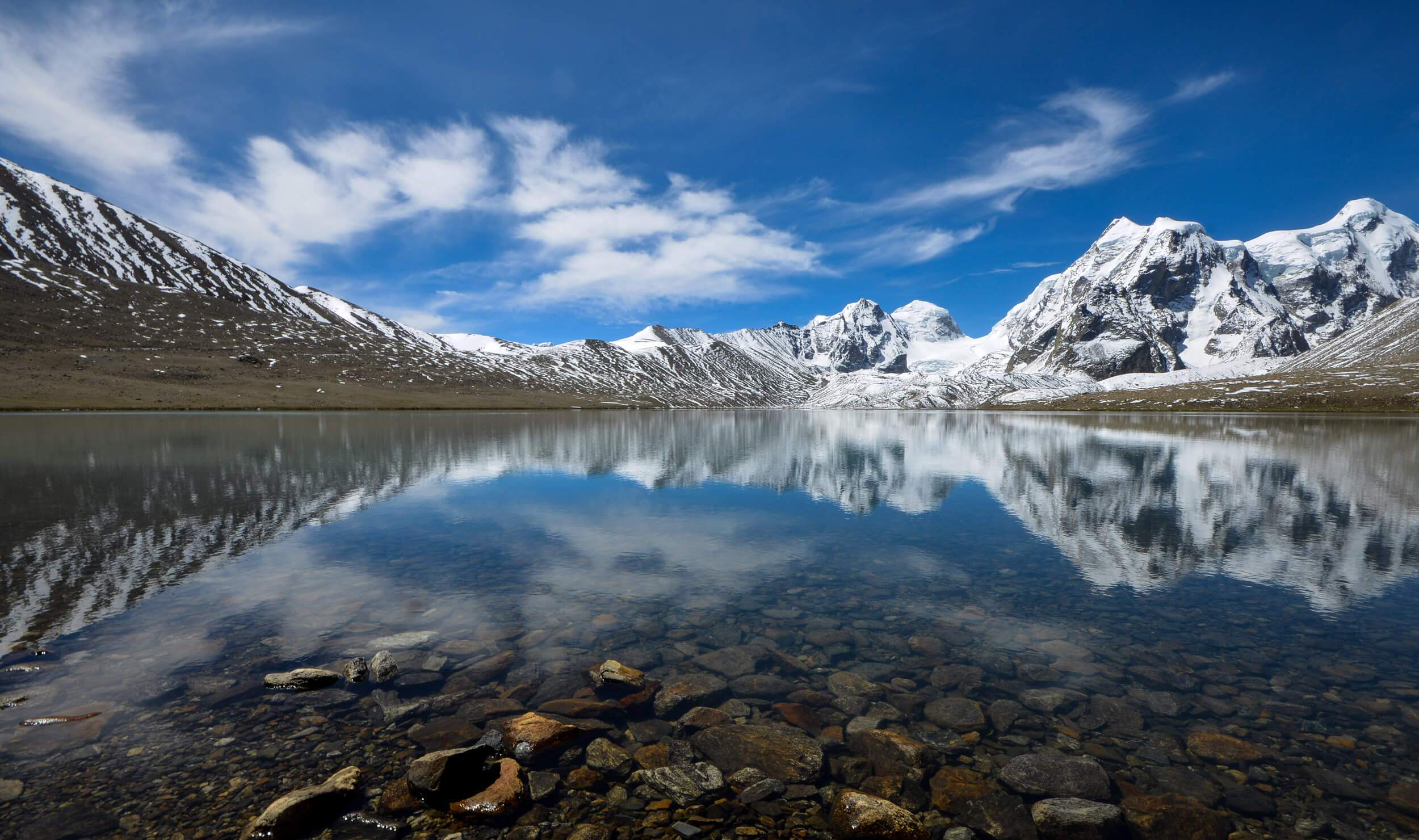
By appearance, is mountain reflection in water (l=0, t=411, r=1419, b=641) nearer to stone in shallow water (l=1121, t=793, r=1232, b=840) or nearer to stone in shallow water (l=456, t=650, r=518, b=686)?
stone in shallow water (l=456, t=650, r=518, b=686)

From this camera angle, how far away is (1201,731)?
1064cm

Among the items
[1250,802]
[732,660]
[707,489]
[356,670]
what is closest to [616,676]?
[732,660]

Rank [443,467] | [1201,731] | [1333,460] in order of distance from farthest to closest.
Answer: [1333,460] < [443,467] < [1201,731]

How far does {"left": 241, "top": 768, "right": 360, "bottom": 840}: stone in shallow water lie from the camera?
7.90m

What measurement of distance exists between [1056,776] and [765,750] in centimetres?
457

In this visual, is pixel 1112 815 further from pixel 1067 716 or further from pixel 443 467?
pixel 443 467

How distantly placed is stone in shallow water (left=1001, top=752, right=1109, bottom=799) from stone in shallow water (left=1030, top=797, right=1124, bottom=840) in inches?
9.3

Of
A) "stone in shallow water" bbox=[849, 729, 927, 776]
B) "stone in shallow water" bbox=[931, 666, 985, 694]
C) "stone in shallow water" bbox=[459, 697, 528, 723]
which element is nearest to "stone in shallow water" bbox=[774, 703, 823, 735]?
"stone in shallow water" bbox=[849, 729, 927, 776]

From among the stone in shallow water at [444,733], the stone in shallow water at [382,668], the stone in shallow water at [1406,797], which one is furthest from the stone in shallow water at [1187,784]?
the stone in shallow water at [382,668]

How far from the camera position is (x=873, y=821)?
A: 8.34m

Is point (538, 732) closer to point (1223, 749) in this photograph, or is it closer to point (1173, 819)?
point (1173, 819)

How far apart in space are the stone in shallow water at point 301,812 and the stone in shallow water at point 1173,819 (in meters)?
11.1

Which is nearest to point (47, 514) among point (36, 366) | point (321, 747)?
point (321, 747)

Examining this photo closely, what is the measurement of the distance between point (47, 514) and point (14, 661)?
19.4 m
